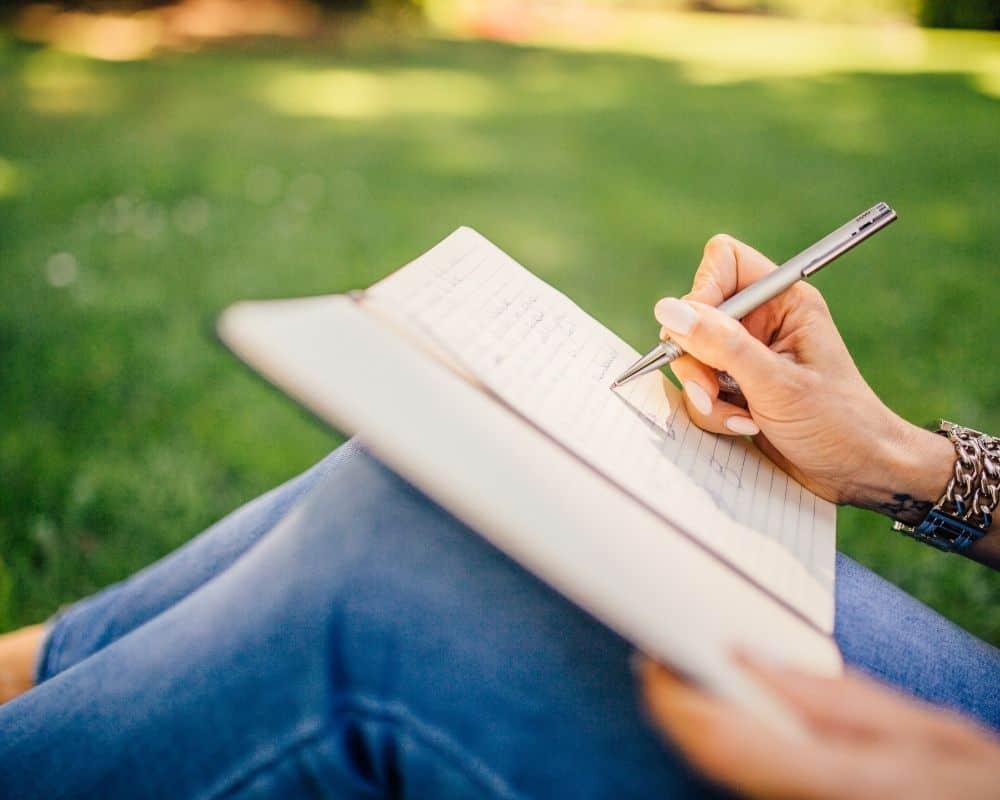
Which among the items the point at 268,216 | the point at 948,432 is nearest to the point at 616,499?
the point at 948,432

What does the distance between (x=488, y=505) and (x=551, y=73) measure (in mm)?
5308

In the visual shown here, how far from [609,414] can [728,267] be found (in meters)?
0.37

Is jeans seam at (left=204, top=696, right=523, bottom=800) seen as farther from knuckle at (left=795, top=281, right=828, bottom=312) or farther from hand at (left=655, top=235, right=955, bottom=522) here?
knuckle at (left=795, top=281, right=828, bottom=312)

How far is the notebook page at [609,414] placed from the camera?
65 cm

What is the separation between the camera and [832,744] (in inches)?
18.2

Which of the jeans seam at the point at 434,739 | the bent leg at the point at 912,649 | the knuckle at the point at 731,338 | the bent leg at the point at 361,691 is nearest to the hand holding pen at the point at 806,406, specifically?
the knuckle at the point at 731,338

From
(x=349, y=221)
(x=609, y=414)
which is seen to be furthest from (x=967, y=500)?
(x=349, y=221)

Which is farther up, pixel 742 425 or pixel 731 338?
pixel 731 338

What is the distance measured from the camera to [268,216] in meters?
2.87

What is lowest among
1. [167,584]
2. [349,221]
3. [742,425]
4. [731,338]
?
[349,221]

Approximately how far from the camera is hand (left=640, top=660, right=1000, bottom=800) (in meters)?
0.45

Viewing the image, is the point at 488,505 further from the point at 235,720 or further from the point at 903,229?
the point at 903,229

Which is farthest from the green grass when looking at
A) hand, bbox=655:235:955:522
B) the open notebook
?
the open notebook

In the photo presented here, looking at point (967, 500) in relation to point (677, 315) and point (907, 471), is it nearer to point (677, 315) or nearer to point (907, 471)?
point (907, 471)
